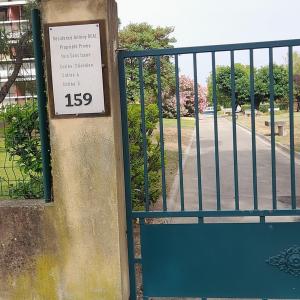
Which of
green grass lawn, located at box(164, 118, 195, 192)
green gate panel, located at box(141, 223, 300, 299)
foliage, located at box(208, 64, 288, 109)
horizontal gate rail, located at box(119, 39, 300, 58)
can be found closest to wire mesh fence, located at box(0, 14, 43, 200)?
horizontal gate rail, located at box(119, 39, 300, 58)

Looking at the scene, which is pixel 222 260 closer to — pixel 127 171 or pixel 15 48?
pixel 127 171

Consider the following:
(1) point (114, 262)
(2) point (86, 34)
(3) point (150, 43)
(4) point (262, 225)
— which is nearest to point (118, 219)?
(1) point (114, 262)

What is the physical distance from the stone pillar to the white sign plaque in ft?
0.29

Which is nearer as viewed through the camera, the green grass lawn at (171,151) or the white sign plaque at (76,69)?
the white sign plaque at (76,69)

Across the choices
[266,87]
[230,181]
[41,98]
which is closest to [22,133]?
[41,98]

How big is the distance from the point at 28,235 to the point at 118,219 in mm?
724

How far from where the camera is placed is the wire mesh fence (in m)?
4.26

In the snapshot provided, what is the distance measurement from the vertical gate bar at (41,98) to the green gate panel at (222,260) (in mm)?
856

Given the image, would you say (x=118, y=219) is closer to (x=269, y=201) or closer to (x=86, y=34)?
(x=86, y=34)

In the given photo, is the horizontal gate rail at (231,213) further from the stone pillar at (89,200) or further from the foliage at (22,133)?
the foliage at (22,133)

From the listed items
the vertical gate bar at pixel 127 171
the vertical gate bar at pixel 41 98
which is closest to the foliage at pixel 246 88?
the vertical gate bar at pixel 127 171

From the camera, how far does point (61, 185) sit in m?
3.66

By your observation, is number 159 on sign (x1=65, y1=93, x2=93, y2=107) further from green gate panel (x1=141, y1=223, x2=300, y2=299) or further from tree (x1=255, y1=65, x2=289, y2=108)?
tree (x1=255, y1=65, x2=289, y2=108)

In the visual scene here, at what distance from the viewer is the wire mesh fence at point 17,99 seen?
14.0ft
